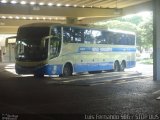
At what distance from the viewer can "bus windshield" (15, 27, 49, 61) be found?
75.3ft

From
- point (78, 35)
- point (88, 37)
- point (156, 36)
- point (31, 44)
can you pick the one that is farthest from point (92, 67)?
point (156, 36)

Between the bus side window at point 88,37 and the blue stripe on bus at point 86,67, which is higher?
the bus side window at point 88,37

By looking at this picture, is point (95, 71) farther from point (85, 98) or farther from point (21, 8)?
point (85, 98)

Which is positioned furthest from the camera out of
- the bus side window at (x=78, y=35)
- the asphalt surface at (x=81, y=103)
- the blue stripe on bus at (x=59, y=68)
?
the bus side window at (x=78, y=35)

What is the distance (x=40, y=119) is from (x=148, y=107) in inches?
143

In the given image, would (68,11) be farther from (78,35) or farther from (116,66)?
(78,35)

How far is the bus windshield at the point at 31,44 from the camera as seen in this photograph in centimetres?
2295

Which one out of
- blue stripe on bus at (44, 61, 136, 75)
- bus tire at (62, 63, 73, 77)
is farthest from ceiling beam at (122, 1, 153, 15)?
bus tire at (62, 63, 73, 77)

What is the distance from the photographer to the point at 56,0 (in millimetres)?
26781

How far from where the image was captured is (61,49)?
23.7m

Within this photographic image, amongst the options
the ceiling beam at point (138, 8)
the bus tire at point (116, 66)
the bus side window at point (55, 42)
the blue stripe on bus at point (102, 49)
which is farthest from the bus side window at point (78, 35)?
the bus tire at point (116, 66)

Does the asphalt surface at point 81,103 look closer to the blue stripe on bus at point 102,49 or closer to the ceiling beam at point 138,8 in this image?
the blue stripe on bus at point 102,49

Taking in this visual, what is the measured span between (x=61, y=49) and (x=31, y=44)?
180 cm

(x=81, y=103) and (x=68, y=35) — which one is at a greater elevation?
(x=68, y=35)
